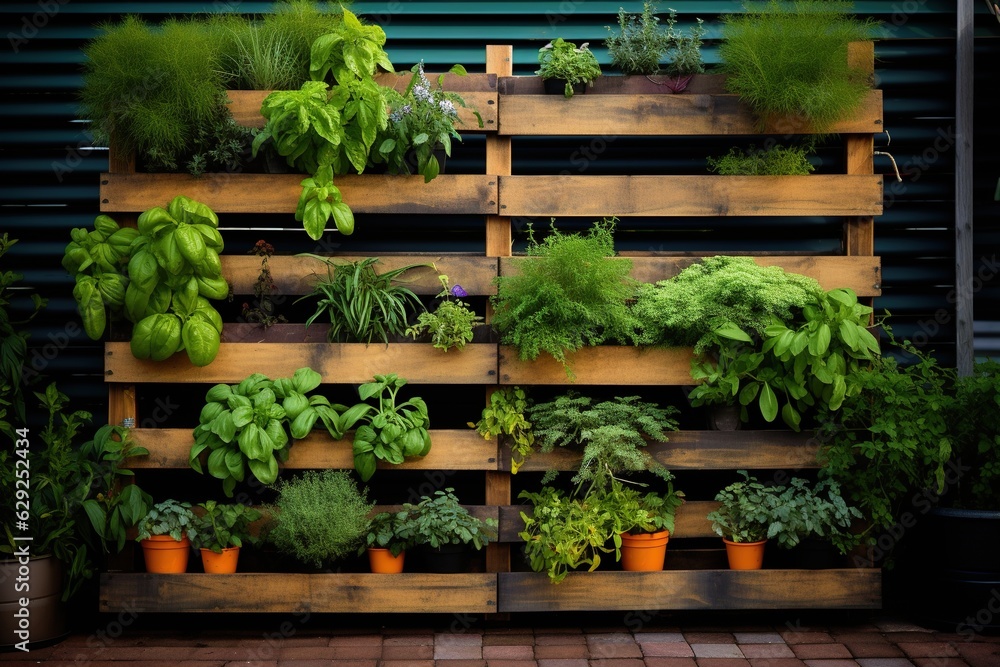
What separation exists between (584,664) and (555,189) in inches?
95.3

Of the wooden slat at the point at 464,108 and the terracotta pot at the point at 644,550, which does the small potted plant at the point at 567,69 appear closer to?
the wooden slat at the point at 464,108

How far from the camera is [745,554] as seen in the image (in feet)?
15.5

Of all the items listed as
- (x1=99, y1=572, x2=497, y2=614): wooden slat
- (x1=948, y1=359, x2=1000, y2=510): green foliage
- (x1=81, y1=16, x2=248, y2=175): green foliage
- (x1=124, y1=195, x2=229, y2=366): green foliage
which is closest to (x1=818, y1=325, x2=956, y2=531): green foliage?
(x1=948, y1=359, x2=1000, y2=510): green foliage

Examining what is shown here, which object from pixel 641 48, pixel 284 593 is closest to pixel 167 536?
pixel 284 593

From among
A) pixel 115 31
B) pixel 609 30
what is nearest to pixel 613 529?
pixel 609 30

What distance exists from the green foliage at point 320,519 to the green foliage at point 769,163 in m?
2.67

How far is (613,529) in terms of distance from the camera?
4590 millimetres

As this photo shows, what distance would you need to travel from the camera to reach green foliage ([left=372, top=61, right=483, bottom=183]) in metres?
4.71

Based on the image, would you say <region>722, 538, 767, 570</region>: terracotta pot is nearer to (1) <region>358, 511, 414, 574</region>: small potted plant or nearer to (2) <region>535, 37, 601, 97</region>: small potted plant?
(1) <region>358, 511, 414, 574</region>: small potted plant

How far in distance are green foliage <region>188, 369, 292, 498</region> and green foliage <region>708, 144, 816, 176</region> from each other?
2727 mm

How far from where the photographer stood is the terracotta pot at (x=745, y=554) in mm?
4711

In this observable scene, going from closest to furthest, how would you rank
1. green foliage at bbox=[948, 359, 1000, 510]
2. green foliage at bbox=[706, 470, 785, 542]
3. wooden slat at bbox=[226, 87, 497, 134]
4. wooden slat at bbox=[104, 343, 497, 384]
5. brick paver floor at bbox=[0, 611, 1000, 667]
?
brick paver floor at bbox=[0, 611, 1000, 667] < green foliage at bbox=[948, 359, 1000, 510] < green foliage at bbox=[706, 470, 785, 542] < wooden slat at bbox=[104, 343, 497, 384] < wooden slat at bbox=[226, 87, 497, 134]

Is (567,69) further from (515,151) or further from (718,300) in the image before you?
(718,300)

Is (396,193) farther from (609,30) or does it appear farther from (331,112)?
(609,30)
